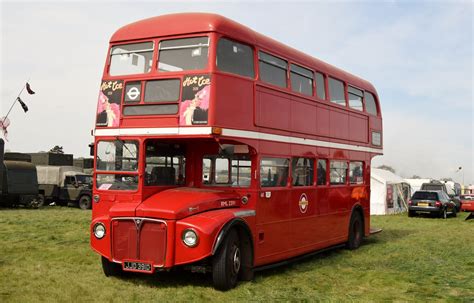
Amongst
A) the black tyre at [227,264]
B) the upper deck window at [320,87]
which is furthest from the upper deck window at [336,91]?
the black tyre at [227,264]

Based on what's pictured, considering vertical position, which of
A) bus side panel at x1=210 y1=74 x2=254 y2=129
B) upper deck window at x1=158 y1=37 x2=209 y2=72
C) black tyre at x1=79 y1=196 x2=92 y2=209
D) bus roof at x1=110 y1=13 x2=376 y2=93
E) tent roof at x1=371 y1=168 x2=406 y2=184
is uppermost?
bus roof at x1=110 y1=13 x2=376 y2=93

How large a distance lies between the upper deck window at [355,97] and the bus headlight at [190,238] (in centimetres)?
712

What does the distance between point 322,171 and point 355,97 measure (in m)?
2.83

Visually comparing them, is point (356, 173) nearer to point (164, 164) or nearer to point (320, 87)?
point (320, 87)

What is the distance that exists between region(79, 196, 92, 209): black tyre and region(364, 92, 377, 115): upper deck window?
18443 millimetres

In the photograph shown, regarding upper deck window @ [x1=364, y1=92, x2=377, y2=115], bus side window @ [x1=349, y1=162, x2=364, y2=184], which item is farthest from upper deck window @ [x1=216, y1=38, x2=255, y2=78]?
upper deck window @ [x1=364, y1=92, x2=377, y2=115]

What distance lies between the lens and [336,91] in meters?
13.3

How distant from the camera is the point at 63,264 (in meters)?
10.8

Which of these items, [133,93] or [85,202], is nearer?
[133,93]

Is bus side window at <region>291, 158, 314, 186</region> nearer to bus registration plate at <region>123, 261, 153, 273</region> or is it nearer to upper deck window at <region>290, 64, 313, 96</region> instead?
upper deck window at <region>290, 64, 313, 96</region>

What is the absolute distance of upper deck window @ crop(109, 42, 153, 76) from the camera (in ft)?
31.2

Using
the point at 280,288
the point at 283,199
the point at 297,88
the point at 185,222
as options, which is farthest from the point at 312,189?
the point at 185,222

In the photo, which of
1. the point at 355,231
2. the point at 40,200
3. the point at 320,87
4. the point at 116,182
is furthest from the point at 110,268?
the point at 40,200

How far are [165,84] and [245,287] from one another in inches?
139
